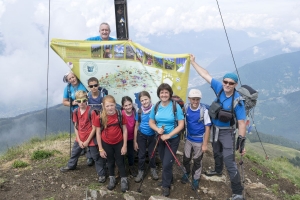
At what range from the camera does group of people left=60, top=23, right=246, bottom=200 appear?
5688 millimetres

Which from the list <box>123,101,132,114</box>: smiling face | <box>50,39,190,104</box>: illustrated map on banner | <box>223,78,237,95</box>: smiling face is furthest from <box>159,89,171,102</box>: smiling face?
<box>50,39,190,104</box>: illustrated map on banner

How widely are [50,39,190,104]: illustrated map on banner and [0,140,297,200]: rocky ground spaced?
2.54 metres

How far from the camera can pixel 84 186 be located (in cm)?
621

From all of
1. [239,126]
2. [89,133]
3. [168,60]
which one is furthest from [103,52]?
[239,126]

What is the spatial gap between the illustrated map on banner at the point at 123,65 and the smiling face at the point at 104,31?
20 cm

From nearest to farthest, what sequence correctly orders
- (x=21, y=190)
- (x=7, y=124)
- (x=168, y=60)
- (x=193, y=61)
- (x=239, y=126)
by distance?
(x=239, y=126)
(x=21, y=190)
(x=193, y=61)
(x=168, y=60)
(x=7, y=124)

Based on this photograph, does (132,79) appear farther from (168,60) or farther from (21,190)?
(21,190)

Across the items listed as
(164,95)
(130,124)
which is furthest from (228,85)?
(130,124)

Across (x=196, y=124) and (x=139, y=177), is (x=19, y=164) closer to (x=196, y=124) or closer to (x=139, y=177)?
(x=139, y=177)

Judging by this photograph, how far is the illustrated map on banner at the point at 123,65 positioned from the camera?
7496 mm

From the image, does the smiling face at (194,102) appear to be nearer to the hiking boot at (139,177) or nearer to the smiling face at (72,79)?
the hiking boot at (139,177)

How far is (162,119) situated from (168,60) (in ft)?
8.36

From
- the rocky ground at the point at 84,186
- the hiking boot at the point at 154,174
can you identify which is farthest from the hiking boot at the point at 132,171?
the hiking boot at the point at 154,174

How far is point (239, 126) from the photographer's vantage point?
5605mm
